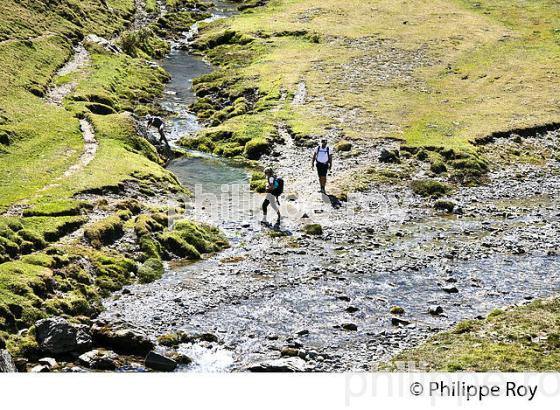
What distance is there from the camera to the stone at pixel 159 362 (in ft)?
100

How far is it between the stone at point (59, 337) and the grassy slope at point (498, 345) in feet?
41.9

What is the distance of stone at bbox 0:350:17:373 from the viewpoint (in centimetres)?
2658

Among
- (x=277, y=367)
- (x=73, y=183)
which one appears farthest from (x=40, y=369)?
(x=73, y=183)

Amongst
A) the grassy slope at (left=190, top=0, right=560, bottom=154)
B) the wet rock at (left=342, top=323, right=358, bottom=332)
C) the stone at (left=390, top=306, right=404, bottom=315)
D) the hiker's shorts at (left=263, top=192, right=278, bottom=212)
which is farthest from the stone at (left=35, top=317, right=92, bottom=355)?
the grassy slope at (left=190, top=0, right=560, bottom=154)

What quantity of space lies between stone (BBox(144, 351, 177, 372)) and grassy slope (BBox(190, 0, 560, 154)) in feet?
138

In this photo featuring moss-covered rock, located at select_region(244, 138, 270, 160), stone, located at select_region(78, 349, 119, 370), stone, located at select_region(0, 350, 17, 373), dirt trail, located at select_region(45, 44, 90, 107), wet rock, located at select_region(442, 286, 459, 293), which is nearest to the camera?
stone, located at select_region(0, 350, 17, 373)

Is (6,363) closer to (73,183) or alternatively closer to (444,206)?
(73,183)

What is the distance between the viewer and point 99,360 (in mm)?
30453

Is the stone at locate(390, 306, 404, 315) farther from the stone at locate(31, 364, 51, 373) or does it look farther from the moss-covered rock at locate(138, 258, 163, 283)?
the stone at locate(31, 364, 51, 373)

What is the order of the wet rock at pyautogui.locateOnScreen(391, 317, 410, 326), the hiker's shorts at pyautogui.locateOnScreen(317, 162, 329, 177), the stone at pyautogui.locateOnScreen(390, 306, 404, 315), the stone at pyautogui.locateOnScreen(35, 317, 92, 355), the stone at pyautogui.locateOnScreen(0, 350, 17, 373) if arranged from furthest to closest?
1. the hiker's shorts at pyautogui.locateOnScreen(317, 162, 329, 177)
2. the stone at pyautogui.locateOnScreen(390, 306, 404, 315)
3. the wet rock at pyautogui.locateOnScreen(391, 317, 410, 326)
4. the stone at pyautogui.locateOnScreen(35, 317, 92, 355)
5. the stone at pyautogui.locateOnScreen(0, 350, 17, 373)

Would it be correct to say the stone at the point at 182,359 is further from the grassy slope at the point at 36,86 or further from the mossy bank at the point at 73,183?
the grassy slope at the point at 36,86

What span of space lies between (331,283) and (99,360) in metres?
14.4

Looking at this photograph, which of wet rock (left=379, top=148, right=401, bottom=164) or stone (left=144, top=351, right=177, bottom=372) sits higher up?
wet rock (left=379, top=148, right=401, bottom=164)

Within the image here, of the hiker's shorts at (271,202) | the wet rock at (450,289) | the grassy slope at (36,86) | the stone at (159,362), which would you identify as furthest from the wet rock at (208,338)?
the grassy slope at (36,86)
